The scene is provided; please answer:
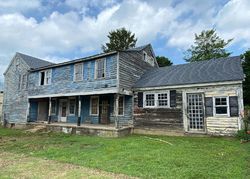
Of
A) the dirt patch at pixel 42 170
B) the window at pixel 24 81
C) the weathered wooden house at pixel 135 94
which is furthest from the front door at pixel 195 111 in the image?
the window at pixel 24 81

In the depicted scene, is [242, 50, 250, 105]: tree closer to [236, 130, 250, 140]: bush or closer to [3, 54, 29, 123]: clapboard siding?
[236, 130, 250, 140]: bush

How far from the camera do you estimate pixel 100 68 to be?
1389 cm

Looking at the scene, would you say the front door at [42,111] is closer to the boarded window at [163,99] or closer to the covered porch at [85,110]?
the covered porch at [85,110]

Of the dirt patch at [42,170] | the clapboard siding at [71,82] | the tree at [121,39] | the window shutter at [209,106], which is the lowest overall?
the dirt patch at [42,170]

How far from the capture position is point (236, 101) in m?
10.1

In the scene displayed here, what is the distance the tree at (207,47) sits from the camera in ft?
97.0

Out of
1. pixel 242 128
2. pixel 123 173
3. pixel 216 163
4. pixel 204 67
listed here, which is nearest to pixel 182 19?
pixel 204 67

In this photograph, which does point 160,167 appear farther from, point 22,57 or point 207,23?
point 207,23

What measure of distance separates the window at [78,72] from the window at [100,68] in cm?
164

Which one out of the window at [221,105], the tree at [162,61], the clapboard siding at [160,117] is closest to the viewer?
the window at [221,105]

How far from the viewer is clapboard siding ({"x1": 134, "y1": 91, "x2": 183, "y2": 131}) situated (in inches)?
468

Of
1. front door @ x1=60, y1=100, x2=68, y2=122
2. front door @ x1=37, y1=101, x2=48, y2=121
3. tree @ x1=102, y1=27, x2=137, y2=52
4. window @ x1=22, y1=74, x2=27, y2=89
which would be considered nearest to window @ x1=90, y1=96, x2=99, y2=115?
front door @ x1=60, y1=100, x2=68, y2=122

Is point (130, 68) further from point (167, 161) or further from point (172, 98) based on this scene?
point (167, 161)

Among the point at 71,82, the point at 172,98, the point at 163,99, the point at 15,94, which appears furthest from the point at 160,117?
the point at 15,94
